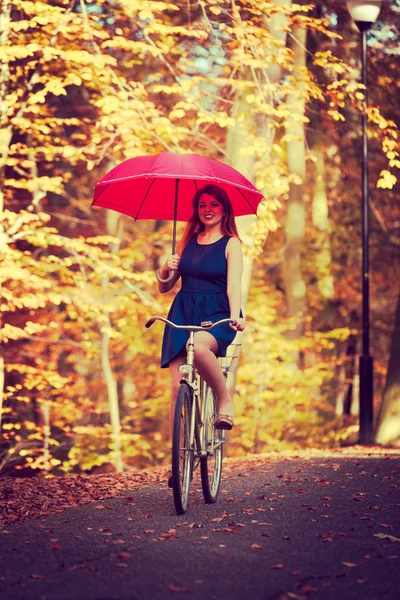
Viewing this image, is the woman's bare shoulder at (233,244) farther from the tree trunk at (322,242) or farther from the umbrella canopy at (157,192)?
the tree trunk at (322,242)

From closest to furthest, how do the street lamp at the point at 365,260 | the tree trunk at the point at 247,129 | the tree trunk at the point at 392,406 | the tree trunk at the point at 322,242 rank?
the street lamp at the point at 365,260 → the tree trunk at the point at 247,129 → the tree trunk at the point at 392,406 → the tree trunk at the point at 322,242

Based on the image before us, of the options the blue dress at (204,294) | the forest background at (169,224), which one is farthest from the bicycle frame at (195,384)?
the forest background at (169,224)

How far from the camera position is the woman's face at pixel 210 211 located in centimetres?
695

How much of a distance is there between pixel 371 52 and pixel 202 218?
11.3 m

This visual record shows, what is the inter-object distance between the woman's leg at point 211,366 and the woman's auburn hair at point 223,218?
779 mm

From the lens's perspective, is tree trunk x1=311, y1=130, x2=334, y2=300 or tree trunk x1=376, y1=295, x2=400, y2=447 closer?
tree trunk x1=376, y1=295, x2=400, y2=447

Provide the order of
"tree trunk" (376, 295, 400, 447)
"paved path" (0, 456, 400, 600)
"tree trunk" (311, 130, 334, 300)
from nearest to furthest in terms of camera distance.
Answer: "paved path" (0, 456, 400, 600)
"tree trunk" (376, 295, 400, 447)
"tree trunk" (311, 130, 334, 300)

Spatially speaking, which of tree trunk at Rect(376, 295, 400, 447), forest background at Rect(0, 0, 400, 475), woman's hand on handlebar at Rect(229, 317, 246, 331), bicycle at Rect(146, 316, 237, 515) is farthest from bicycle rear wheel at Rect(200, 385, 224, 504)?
tree trunk at Rect(376, 295, 400, 447)

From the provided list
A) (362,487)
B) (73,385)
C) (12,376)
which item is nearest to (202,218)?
(362,487)

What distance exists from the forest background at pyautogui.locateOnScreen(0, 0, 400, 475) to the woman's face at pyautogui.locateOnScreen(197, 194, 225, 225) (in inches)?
175

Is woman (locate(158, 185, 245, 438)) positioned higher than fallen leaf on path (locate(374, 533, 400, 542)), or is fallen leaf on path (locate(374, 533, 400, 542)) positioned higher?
woman (locate(158, 185, 245, 438))

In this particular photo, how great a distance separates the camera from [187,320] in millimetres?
6801

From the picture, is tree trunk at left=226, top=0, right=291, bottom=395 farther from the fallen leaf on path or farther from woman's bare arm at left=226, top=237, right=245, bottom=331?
the fallen leaf on path

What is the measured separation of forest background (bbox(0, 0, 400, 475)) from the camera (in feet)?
38.1
